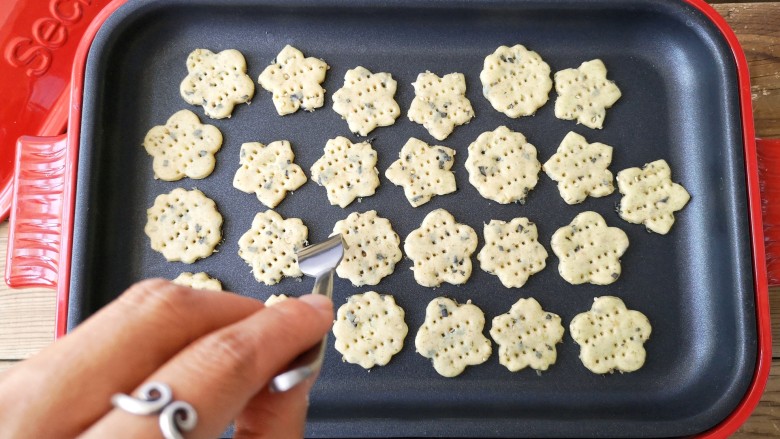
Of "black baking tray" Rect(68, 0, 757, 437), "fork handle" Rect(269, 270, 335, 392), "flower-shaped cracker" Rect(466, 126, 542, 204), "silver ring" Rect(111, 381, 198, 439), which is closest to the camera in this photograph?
"silver ring" Rect(111, 381, 198, 439)

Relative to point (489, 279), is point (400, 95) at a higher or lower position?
higher

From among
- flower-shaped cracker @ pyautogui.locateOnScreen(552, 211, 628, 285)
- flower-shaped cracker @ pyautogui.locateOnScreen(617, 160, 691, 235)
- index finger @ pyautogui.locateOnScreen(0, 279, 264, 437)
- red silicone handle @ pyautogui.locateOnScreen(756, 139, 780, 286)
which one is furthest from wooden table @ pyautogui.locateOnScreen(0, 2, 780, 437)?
index finger @ pyautogui.locateOnScreen(0, 279, 264, 437)

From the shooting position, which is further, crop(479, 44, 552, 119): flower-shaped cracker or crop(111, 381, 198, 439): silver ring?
crop(479, 44, 552, 119): flower-shaped cracker

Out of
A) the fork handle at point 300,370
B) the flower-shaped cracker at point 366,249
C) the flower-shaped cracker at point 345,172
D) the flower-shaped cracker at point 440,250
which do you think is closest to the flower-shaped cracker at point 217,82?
the flower-shaped cracker at point 345,172

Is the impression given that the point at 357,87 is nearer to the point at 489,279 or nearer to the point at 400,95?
the point at 400,95

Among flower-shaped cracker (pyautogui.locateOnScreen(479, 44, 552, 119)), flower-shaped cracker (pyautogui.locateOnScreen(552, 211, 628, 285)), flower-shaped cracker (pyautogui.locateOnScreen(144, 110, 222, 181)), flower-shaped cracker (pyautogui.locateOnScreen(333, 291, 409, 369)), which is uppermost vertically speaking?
flower-shaped cracker (pyautogui.locateOnScreen(479, 44, 552, 119))

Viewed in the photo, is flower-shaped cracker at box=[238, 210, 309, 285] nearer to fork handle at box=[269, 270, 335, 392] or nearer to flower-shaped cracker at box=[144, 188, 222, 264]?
flower-shaped cracker at box=[144, 188, 222, 264]

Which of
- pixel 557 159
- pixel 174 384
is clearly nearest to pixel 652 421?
pixel 557 159
